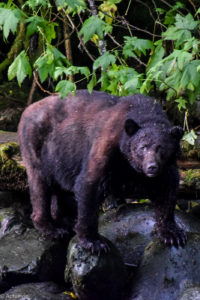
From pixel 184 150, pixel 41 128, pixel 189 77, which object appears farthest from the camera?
pixel 184 150

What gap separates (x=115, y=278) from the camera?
5215 millimetres

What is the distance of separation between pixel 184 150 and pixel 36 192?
7.75 ft

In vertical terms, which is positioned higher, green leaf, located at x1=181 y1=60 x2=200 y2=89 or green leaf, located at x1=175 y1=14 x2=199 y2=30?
green leaf, located at x1=175 y1=14 x2=199 y2=30

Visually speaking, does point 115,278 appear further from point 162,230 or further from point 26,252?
point 26,252

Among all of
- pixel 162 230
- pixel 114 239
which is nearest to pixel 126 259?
pixel 114 239

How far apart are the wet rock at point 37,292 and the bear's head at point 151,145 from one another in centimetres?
166

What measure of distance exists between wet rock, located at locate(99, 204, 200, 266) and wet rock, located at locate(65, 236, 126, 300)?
793mm

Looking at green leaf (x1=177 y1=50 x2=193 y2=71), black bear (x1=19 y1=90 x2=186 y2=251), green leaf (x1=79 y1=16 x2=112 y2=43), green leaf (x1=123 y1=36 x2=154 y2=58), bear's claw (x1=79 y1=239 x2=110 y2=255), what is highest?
green leaf (x1=79 y1=16 x2=112 y2=43)

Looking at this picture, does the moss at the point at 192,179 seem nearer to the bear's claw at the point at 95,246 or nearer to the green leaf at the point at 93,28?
the bear's claw at the point at 95,246

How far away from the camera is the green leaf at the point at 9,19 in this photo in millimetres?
Answer: 4879

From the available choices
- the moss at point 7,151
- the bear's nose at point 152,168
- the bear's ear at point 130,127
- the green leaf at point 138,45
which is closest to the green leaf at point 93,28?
the green leaf at point 138,45

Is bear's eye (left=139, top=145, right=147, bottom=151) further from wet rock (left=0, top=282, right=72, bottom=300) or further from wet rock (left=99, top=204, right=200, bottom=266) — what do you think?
wet rock (left=0, top=282, right=72, bottom=300)

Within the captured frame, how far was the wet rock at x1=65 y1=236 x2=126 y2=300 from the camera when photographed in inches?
201

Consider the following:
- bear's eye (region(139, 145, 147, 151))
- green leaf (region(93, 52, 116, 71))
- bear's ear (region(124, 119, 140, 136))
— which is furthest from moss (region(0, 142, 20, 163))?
bear's eye (region(139, 145, 147, 151))
